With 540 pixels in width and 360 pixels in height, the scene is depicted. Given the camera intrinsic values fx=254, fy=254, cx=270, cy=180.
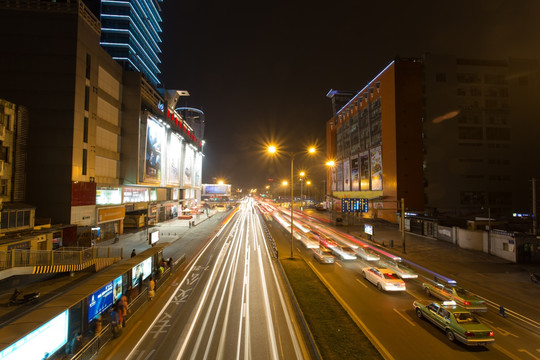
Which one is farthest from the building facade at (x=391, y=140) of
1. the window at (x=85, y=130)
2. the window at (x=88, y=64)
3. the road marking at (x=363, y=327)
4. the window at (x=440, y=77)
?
the window at (x=88, y=64)

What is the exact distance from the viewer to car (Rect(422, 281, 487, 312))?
14520 millimetres

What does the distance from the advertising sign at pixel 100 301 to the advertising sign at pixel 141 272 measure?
2.61m

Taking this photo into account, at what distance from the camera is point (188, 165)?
75.9 meters

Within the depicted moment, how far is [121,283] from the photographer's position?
14688mm

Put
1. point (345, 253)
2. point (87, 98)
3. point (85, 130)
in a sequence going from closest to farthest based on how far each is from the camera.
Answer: point (345, 253) < point (85, 130) < point (87, 98)

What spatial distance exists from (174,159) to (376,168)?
4970 centimetres

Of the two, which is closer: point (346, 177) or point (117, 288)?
point (117, 288)

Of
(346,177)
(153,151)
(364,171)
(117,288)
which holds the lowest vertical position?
(117,288)

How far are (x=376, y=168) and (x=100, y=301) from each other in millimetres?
63061

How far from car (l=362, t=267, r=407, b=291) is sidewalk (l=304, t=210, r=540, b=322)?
585 centimetres

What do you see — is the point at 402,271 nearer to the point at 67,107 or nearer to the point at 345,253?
the point at 345,253

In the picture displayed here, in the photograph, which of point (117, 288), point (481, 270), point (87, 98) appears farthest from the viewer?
point (87, 98)

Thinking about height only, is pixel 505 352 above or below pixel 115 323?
below

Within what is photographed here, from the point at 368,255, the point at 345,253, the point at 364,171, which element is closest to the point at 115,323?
the point at 345,253
